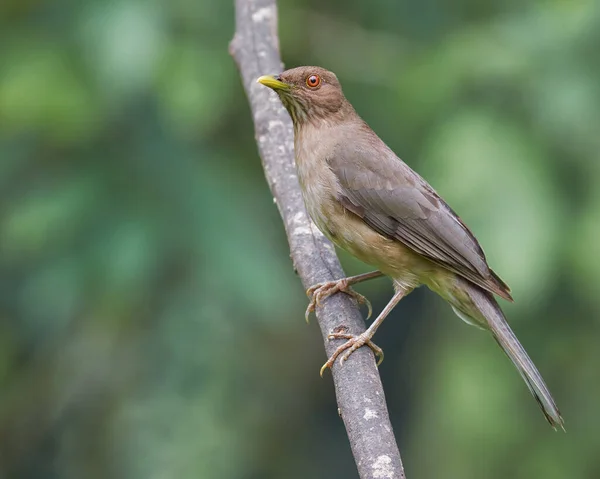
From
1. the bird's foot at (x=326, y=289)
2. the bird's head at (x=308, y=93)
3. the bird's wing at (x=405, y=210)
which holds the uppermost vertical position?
the bird's head at (x=308, y=93)

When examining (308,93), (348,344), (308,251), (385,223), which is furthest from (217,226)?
(348,344)

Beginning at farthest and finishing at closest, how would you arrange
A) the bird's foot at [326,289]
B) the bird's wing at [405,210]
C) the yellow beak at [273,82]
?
the yellow beak at [273,82], the bird's wing at [405,210], the bird's foot at [326,289]

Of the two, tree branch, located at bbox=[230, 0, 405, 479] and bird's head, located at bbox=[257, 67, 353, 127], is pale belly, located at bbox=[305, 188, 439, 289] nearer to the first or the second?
tree branch, located at bbox=[230, 0, 405, 479]

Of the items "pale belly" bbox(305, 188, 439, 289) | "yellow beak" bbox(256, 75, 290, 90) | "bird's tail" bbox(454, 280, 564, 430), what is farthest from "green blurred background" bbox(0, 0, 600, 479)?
"yellow beak" bbox(256, 75, 290, 90)

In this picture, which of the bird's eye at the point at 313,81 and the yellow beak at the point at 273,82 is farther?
the bird's eye at the point at 313,81

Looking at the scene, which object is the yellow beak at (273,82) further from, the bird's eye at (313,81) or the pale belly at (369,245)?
the pale belly at (369,245)

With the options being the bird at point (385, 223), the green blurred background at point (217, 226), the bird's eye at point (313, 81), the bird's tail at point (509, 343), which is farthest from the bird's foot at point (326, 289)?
the bird's eye at point (313, 81)

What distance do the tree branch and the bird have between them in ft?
0.32

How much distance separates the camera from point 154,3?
16.4 feet

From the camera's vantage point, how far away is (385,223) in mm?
3916

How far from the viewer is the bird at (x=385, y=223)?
381 cm

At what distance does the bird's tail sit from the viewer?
3.44m

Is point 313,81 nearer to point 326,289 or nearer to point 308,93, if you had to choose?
point 308,93

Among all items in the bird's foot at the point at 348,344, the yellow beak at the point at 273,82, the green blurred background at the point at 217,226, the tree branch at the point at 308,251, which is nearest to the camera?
the tree branch at the point at 308,251
